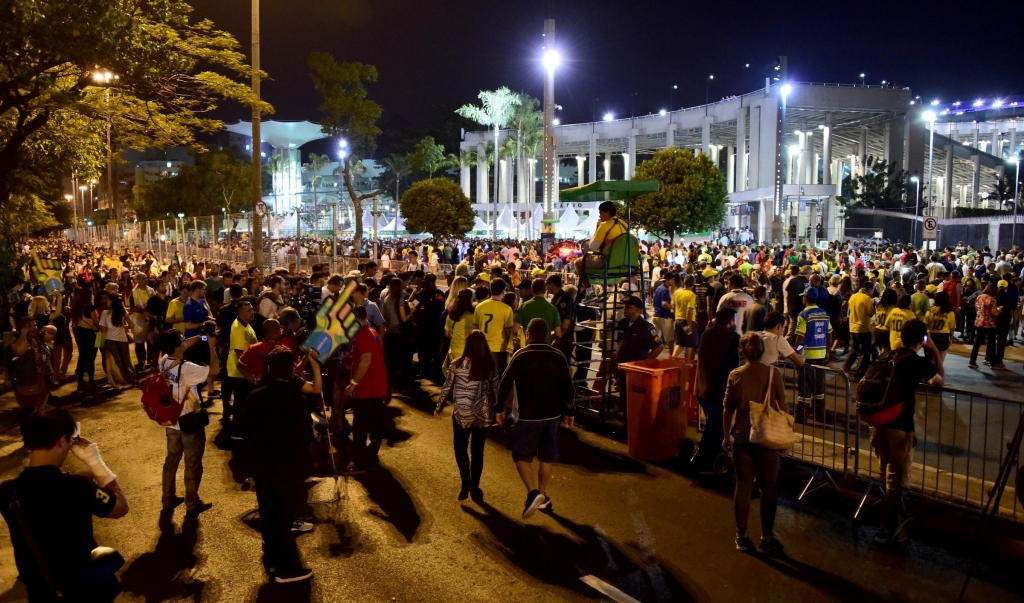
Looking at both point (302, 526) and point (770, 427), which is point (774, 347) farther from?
point (302, 526)

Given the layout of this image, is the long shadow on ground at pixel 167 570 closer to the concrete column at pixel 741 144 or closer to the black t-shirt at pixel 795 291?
the black t-shirt at pixel 795 291

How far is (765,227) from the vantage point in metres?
52.0

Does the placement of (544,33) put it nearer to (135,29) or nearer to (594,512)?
(135,29)

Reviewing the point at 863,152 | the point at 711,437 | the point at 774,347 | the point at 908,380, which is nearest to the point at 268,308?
the point at 711,437

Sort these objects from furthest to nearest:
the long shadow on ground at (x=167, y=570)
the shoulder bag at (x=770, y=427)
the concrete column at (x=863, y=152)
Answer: the concrete column at (x=863, y=152) < the shoulder bag at (x=770, y=427) < the long shadow on ground at (x=167, y=570)

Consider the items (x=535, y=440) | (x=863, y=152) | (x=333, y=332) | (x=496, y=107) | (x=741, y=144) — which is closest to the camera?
(x=535, y=440)

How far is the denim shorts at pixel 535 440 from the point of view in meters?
6.18

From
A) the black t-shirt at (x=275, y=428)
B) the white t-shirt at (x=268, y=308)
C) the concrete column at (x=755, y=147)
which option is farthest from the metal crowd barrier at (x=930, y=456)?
the concrete column at (x=755, y=147)

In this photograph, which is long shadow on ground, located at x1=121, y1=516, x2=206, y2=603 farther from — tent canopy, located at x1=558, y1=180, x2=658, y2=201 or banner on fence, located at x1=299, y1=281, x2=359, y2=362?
tent canopy, located at x1=558, y1=180, x2=658, y2=201

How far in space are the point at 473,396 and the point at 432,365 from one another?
18.9 feet

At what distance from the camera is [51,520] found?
312cm

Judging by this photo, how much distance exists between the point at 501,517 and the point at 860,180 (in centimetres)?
5030

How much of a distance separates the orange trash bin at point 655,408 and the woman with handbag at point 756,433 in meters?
1.92

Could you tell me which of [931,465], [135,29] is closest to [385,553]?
[931,465]
